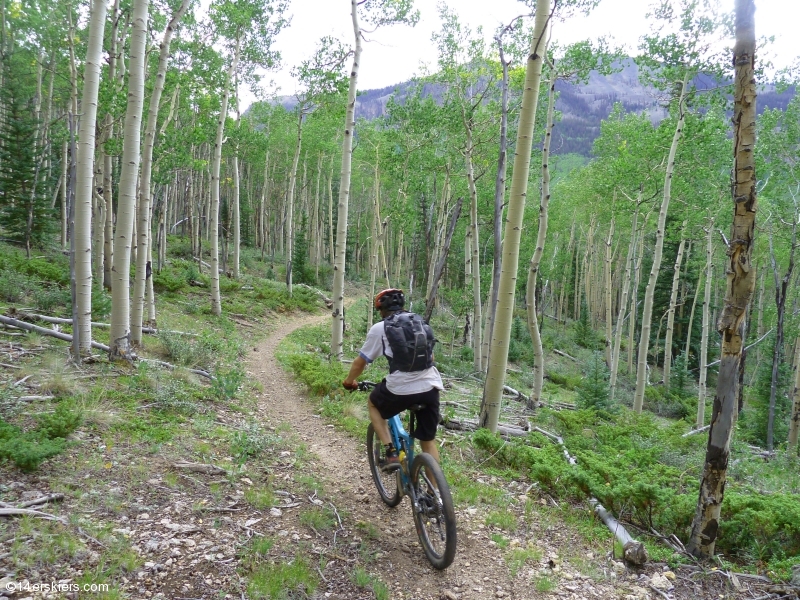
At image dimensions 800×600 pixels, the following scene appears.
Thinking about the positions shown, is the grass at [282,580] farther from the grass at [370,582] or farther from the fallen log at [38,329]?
the fallen log at [38,329]

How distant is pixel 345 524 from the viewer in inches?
162

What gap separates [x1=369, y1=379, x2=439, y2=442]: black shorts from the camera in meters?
3.79

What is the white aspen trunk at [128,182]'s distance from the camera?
21.7 feet

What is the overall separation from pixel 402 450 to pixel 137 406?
3.74m

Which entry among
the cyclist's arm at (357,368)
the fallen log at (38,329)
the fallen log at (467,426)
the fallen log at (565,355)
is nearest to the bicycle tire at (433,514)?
the cyclist's arm at (357,368)

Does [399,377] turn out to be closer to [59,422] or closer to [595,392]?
[59,422]

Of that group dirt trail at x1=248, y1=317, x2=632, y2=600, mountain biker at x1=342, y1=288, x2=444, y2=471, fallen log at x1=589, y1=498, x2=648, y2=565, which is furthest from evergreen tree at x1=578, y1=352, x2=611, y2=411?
mountain biker at x1=342, y1=288, x2=444, y2=471

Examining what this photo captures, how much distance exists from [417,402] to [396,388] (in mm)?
222

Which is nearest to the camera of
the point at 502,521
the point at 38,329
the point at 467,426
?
the point at 502,521

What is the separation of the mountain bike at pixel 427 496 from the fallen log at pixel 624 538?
1.63 metres

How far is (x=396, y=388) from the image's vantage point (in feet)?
12.3

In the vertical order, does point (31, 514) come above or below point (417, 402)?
below

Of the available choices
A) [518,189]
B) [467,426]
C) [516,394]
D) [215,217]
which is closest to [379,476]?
[467,426]

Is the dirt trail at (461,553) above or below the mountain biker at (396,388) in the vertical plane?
below
